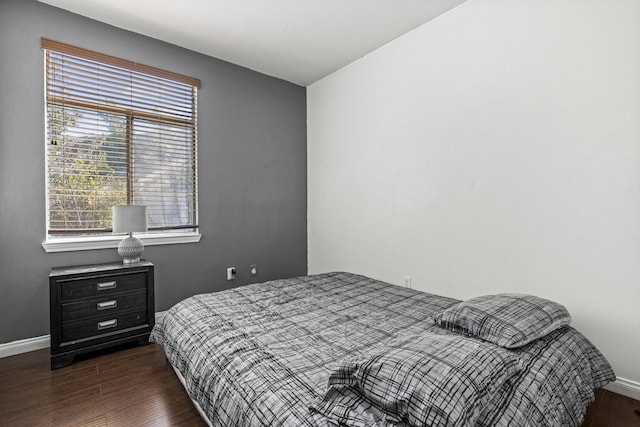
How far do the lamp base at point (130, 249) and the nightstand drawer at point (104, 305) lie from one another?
12.4 inches

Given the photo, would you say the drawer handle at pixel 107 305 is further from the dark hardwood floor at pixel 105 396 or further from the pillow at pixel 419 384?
the pillow at pixel 419 384

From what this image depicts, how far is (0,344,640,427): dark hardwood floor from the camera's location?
167 cm

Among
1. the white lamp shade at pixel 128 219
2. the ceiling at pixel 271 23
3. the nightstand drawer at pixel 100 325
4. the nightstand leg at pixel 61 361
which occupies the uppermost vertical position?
the ceiling at pixel 271 23

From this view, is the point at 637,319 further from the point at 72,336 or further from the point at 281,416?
the point at 72,336

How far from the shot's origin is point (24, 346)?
95.0 inches

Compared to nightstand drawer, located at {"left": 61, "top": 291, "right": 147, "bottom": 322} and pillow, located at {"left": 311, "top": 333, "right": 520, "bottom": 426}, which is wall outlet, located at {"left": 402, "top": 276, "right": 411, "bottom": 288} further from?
nightstand drawer, located at {"left": 61, "top": 291, "right": 147, "bottom": 322}

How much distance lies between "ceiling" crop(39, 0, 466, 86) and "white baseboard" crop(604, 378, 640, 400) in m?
2.80

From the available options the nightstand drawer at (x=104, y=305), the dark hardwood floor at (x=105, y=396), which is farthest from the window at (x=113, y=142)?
the dark hardwood floor at (x=105, y=396)

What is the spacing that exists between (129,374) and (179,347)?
74cm

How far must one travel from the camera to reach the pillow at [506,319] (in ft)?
4.73

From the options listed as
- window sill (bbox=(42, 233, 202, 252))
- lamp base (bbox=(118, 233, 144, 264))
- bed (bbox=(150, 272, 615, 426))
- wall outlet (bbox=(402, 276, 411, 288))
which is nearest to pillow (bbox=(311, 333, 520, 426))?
bed (bbox=(150, 272, 615, 426))

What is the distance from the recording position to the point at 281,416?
1.06 m

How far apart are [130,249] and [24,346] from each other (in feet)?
3.29

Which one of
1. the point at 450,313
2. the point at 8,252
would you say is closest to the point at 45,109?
the point at 8,252
